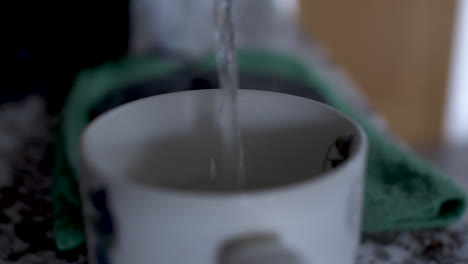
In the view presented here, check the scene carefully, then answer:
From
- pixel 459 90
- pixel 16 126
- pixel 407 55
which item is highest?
pixel 16 126

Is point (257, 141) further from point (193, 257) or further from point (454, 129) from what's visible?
point (454, 129)

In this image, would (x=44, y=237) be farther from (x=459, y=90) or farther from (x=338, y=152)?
(x=459, y=90)

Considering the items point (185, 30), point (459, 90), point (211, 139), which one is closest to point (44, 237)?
point (211, 139)

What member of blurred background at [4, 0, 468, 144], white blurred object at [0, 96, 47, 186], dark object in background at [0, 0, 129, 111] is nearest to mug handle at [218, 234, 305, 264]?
white blurred object at [0, 96, 47, 186]

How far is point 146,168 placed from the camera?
261mm

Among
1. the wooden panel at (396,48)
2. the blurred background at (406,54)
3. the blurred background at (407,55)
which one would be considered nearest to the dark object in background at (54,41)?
the blurred background at (407,55)

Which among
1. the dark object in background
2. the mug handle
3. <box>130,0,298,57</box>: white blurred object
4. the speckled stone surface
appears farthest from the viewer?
<box>130,0,298,57</box>: white blurred object

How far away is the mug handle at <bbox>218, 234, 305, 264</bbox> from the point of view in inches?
5.9

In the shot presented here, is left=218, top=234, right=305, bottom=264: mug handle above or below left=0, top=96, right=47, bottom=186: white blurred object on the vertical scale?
above

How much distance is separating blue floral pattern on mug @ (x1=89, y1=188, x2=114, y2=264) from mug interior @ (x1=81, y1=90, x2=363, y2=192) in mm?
35

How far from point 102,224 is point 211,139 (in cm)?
10

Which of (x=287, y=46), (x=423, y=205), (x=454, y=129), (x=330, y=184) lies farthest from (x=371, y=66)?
(x=330, y=184)

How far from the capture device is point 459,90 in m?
1.58

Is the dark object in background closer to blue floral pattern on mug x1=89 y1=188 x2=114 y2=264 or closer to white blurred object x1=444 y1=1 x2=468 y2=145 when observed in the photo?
blue floral pattern on mug x1=89 y1=188 x2=114 y2=264
